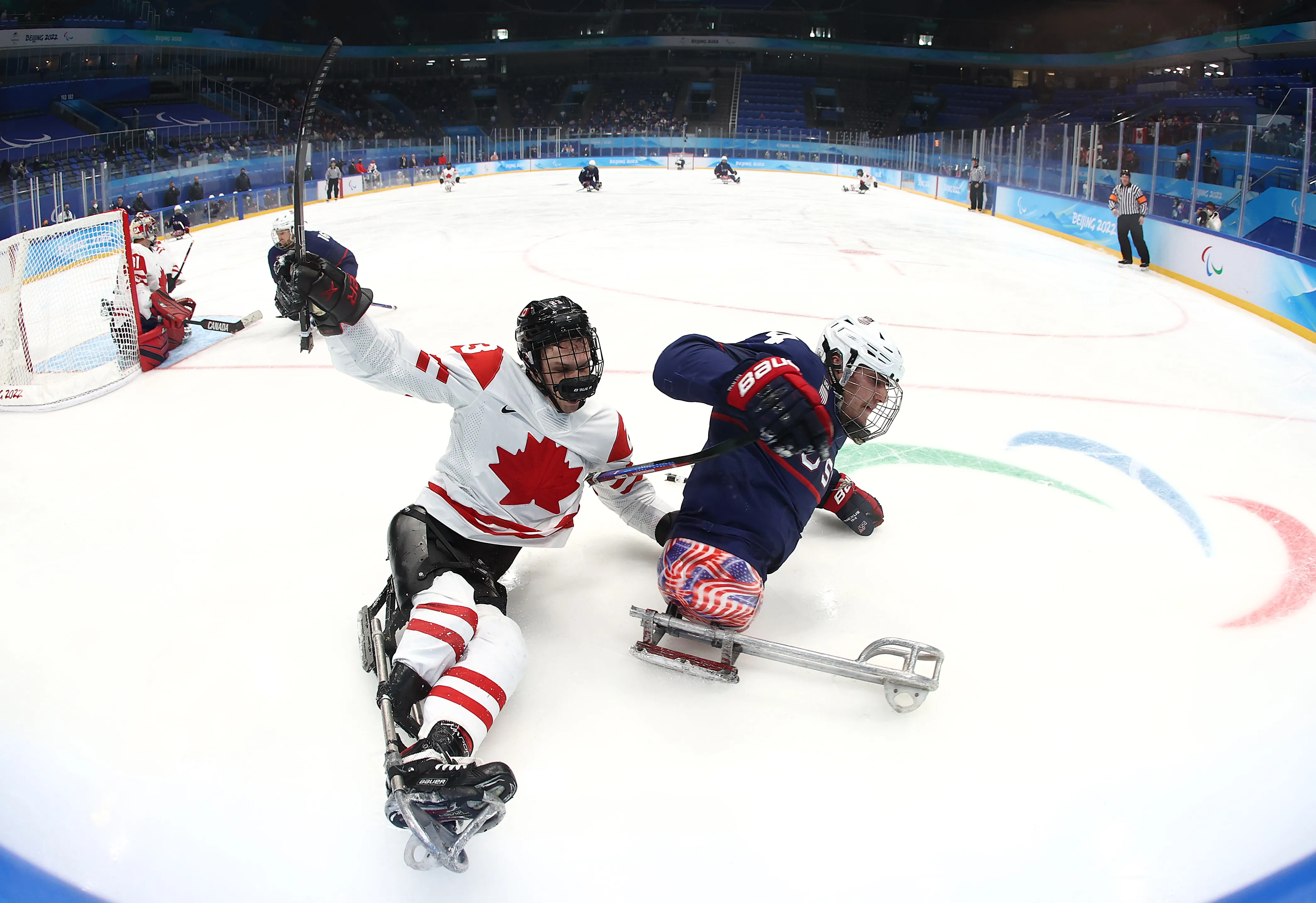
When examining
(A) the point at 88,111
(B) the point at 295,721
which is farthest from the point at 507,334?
(A) the point at 88,111

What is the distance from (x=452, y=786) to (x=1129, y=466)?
3.65 meters

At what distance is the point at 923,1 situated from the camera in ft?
145

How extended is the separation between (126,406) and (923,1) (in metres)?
47.7

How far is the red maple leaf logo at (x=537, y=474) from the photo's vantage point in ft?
7.89

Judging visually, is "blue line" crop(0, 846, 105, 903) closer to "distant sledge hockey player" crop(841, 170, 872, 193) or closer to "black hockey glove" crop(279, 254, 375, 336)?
"black hockey glove" crop(279, 254, 375, 336)

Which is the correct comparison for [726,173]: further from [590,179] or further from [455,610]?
[455,610]

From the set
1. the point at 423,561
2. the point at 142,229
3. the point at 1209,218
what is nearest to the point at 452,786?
the point at 423,561

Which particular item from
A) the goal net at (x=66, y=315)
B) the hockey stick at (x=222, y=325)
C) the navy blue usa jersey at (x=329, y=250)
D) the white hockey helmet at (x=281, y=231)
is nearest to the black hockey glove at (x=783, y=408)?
the navy blue usa jersey at (x=329, y=250)

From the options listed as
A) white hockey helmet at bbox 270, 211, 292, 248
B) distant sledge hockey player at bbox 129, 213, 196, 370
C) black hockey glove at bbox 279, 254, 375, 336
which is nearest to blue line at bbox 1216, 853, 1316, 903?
black hockey glove at bbox 279, 254, 375, 336

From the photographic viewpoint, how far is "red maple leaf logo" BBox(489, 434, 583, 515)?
241 cm

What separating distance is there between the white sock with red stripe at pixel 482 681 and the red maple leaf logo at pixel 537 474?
350 millimetres

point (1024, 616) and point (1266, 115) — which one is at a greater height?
point (1266, 115)

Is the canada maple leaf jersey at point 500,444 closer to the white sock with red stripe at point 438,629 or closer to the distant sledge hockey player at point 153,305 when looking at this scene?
the white sock with red stripe at point 438,629

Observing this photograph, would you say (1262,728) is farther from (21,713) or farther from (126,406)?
(126,406)
